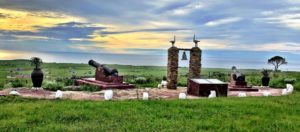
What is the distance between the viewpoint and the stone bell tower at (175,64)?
26797 mm

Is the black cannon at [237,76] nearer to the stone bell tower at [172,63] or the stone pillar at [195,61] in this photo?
the stone pillar at [195,61]

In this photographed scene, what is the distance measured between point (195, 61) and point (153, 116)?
1505 centimetres

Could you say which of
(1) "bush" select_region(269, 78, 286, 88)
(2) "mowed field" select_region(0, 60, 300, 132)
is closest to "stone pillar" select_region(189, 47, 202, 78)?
(1) "bush" select_region(269, 78, 286, 88)

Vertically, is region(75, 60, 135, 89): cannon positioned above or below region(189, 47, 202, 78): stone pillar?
below

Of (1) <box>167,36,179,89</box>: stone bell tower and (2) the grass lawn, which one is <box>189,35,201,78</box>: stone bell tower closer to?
(1) <box>167,36,179,89</box>: stone bell tower

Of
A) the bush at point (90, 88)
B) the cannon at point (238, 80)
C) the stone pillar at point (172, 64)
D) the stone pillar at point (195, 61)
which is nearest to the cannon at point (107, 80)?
the bush at point (90, 88)

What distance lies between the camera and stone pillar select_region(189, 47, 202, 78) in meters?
28.4

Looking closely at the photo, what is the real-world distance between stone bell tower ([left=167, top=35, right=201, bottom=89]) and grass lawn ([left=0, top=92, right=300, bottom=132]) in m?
9.58

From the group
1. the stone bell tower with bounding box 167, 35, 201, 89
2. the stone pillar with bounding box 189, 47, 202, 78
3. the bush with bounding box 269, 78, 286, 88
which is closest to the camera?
the stone bell tower with bounding box 167, 35, 201, 89

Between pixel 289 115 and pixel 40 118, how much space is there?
833 cm

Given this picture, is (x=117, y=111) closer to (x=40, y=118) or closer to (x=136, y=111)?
(x=136, y=111)

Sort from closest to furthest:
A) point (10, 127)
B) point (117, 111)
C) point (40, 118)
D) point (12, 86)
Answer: point (10, 127)
point (40, 118)
point (117, 111)
point (12, 86)

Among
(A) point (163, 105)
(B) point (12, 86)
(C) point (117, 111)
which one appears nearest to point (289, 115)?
(A) point (163, 105)

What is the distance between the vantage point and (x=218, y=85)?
2297 centimetres
